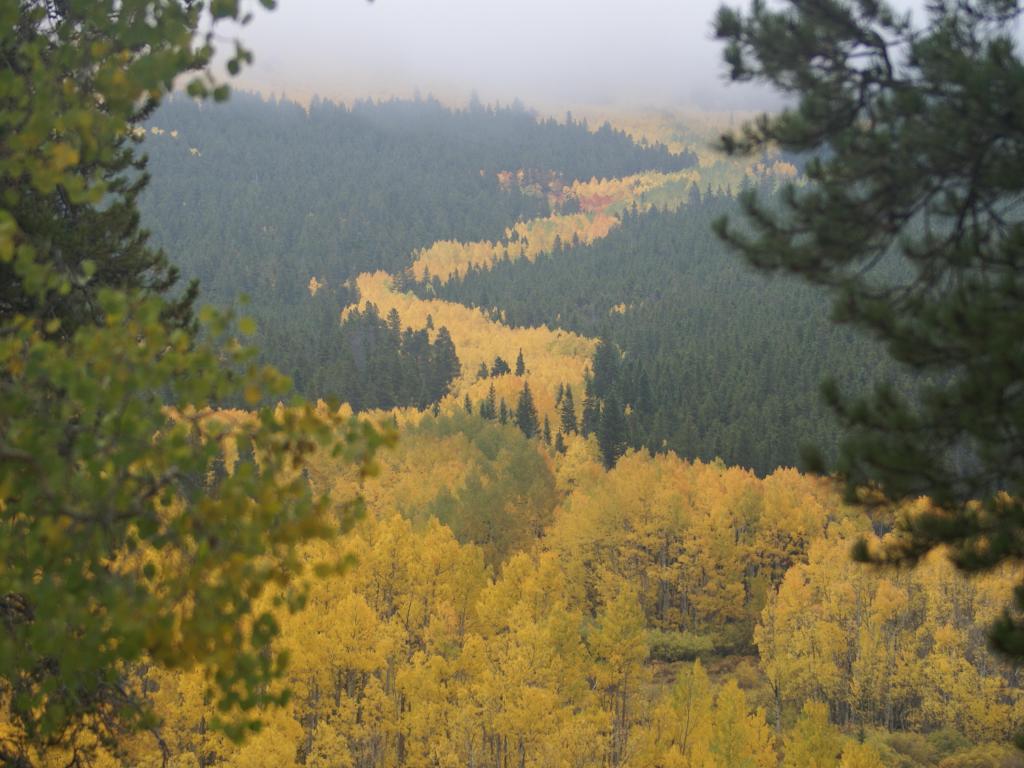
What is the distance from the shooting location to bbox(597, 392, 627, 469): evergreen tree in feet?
273

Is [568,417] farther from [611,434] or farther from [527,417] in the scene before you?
[611,434]

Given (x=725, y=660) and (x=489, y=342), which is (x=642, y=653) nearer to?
(x=725, y=660)

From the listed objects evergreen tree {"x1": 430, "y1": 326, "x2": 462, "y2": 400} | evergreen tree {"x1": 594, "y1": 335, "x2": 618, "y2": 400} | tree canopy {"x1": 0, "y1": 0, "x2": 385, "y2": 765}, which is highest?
tree canopy {"x1": 0, "y1": 0, "x2": 385, "y2": 765}

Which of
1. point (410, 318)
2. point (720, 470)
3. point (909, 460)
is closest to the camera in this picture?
point (909, 460)

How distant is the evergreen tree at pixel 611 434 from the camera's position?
273 ft

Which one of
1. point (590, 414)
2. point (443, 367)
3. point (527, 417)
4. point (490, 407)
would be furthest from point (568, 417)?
point (443, 367)

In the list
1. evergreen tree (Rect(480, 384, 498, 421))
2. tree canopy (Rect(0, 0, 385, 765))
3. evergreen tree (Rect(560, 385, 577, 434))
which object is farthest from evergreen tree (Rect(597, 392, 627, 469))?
tree canopy (Rect(0, 0, 385, 765))

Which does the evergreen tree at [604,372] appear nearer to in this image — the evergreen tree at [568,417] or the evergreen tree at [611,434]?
the evergreen tree at [568,417]

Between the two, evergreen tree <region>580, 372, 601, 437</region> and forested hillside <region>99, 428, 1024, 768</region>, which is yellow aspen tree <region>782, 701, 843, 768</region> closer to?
forested hillside <region>99, 428, 1024, 768</region>

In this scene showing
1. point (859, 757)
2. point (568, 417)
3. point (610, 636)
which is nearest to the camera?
point (859, 757)

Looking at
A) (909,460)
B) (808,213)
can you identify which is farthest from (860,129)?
(909,460)

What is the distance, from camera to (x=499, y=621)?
120ft

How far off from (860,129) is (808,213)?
100cm

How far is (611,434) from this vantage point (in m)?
83.8
